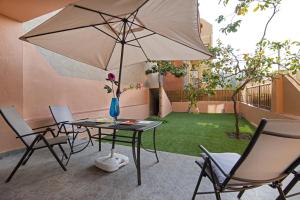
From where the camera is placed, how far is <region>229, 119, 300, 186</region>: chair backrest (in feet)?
4.26

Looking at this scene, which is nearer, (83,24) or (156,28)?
(83,24)

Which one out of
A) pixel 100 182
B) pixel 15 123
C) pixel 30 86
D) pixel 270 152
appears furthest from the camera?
pixel 30 86

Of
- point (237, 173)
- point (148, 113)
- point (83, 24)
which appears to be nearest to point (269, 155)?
point (237, 173)

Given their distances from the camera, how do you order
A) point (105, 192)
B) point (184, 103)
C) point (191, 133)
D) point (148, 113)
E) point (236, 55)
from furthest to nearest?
point (184, 103), point (148, 113), point (191, 133), point (236, 55), point (105, 192)

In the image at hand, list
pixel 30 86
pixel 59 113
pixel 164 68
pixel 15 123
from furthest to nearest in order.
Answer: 1. pixel 164 68
2. pixel 59 113
3. pixel 30 86
4. pixel 15 123

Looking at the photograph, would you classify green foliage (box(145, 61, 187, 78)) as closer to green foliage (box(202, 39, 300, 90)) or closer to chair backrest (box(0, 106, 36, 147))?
green foliage (box(202, 39, 300, 90))

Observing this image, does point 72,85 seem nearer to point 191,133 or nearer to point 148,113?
point 191,133

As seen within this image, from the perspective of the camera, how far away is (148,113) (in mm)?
9227

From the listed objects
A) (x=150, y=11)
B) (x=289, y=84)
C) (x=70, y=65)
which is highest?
(x=150, y=11)

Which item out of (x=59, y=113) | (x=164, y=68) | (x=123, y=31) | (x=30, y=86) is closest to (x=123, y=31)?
(x=123, y=31)

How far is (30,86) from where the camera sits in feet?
12.0

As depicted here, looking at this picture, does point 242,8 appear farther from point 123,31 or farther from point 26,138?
point 26,138

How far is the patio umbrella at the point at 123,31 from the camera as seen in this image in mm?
2156

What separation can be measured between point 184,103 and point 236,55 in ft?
23.2
